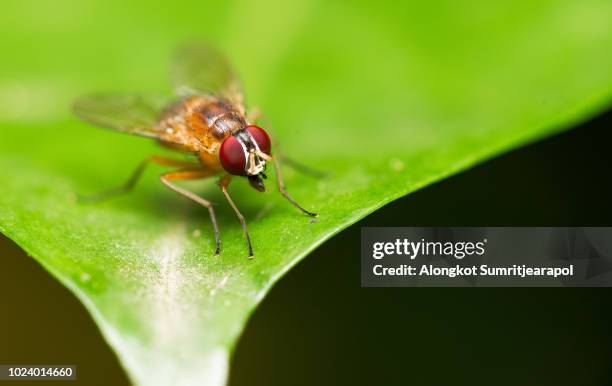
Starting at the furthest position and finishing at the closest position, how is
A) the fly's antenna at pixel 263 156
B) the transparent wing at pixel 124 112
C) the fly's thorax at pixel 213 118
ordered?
the transparent wing at pixel 124 112 < the fly's thorax at pixel 213 118 < the fly's antenna at pixel 263 156

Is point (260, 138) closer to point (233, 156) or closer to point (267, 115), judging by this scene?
point (233, 156)

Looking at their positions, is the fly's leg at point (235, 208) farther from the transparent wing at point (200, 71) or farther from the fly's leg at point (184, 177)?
the transparent wing at point (200, 71)

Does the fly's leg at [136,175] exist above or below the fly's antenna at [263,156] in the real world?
above

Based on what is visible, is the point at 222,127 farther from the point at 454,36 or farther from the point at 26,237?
the point at 454,36

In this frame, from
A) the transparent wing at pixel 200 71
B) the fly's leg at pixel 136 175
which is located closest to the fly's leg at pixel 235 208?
the fly's leg at pixel 136 175

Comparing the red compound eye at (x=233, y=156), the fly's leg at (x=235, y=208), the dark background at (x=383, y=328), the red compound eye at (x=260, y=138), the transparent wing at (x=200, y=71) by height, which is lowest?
the dark background at (x=383, y=328)

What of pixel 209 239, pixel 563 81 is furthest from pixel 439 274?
pixel 563 81
